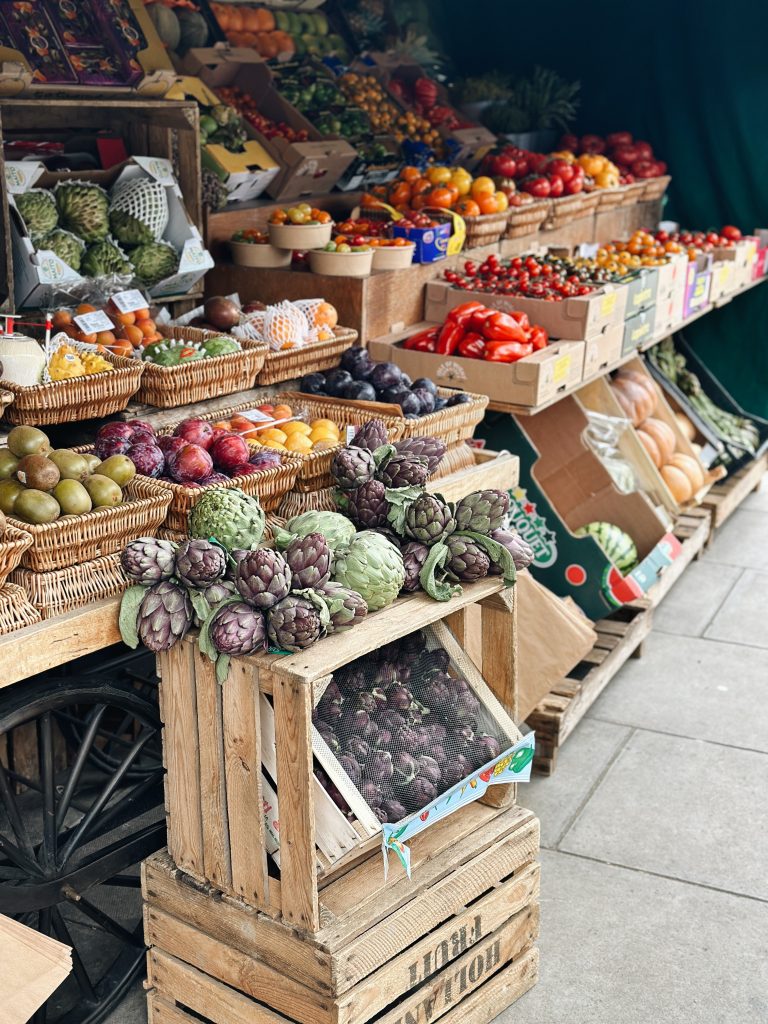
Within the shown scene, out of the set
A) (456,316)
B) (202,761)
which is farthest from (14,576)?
(456,316)

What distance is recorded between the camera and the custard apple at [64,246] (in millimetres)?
3451

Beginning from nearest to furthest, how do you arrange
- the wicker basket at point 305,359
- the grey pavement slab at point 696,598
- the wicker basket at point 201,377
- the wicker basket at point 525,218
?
the wicker basket at point 201,377
the wicker basket at point 305,359
the grey pavement slab at point 696,598
the wicker basket at point 525,218

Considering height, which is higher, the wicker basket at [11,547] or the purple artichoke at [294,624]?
the wicker basket at [11,547]

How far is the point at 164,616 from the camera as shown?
229 cm

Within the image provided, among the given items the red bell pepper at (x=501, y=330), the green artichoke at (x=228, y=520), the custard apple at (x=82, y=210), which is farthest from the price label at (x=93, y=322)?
the red bell pepper at (x=501, y=330)

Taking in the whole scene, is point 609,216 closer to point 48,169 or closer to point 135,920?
point 48,169

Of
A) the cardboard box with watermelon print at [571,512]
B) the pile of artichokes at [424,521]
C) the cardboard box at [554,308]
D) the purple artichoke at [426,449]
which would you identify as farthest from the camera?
the cardboard box at [554,308]

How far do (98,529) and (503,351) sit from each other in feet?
6.71

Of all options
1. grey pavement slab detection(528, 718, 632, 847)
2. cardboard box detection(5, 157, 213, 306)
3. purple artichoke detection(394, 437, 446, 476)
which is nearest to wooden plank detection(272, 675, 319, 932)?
purple artichoke detection(394, 437, 446, 476)

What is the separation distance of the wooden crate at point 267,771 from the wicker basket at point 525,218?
300cm

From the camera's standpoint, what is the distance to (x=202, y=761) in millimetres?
2375

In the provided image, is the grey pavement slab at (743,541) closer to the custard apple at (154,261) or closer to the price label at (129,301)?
the custard apple at (154,261)

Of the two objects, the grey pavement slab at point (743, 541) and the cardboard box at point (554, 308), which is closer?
the cardboard box at point (554, 308)

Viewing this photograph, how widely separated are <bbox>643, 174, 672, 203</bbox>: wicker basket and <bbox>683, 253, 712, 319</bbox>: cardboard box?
0.69 metres
